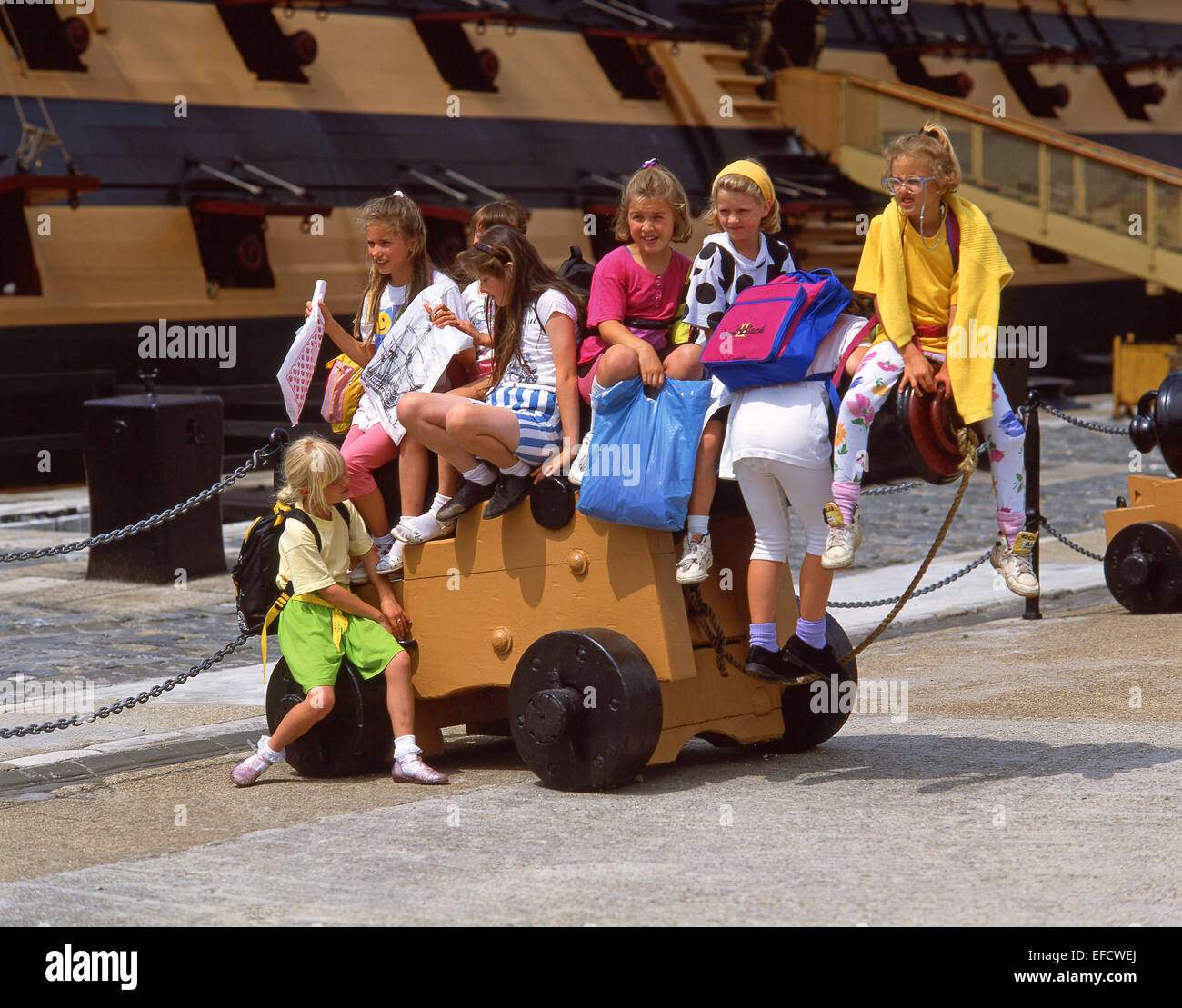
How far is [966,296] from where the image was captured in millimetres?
5930

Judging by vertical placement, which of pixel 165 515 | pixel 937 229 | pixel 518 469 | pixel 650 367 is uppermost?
pixel 937 229

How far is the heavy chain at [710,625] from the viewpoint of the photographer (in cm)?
627

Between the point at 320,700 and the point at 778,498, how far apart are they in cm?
180

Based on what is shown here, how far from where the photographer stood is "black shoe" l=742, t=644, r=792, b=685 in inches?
237

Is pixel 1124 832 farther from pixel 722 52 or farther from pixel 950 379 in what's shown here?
pixel 722 52

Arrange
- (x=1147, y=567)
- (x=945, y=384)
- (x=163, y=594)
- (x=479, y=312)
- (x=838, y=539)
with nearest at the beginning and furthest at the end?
(x=838, y=539) < (x=945, y=384) < (x=479, y=312) < (x=1147, y=567) < (x=163, y=594)

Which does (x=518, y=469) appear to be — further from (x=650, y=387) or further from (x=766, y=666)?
(x=766, y=666)

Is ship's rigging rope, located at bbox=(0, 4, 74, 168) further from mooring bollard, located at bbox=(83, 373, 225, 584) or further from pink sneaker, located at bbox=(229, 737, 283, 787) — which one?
pink sneaker, located at bbox=(229, 737, 283, 787)

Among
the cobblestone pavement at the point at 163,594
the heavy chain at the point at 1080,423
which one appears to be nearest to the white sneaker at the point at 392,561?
the cobblestone pavement at the point at 163,594

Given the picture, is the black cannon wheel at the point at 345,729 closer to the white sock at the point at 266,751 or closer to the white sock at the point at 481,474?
the white sock at the point at 266,751

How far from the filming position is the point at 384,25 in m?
19.8

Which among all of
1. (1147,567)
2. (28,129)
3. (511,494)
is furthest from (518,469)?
(28,129)

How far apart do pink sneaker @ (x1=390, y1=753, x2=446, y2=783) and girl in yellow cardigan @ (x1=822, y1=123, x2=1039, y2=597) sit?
64.0 inches

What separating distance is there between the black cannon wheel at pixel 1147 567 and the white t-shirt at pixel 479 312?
185 inches
